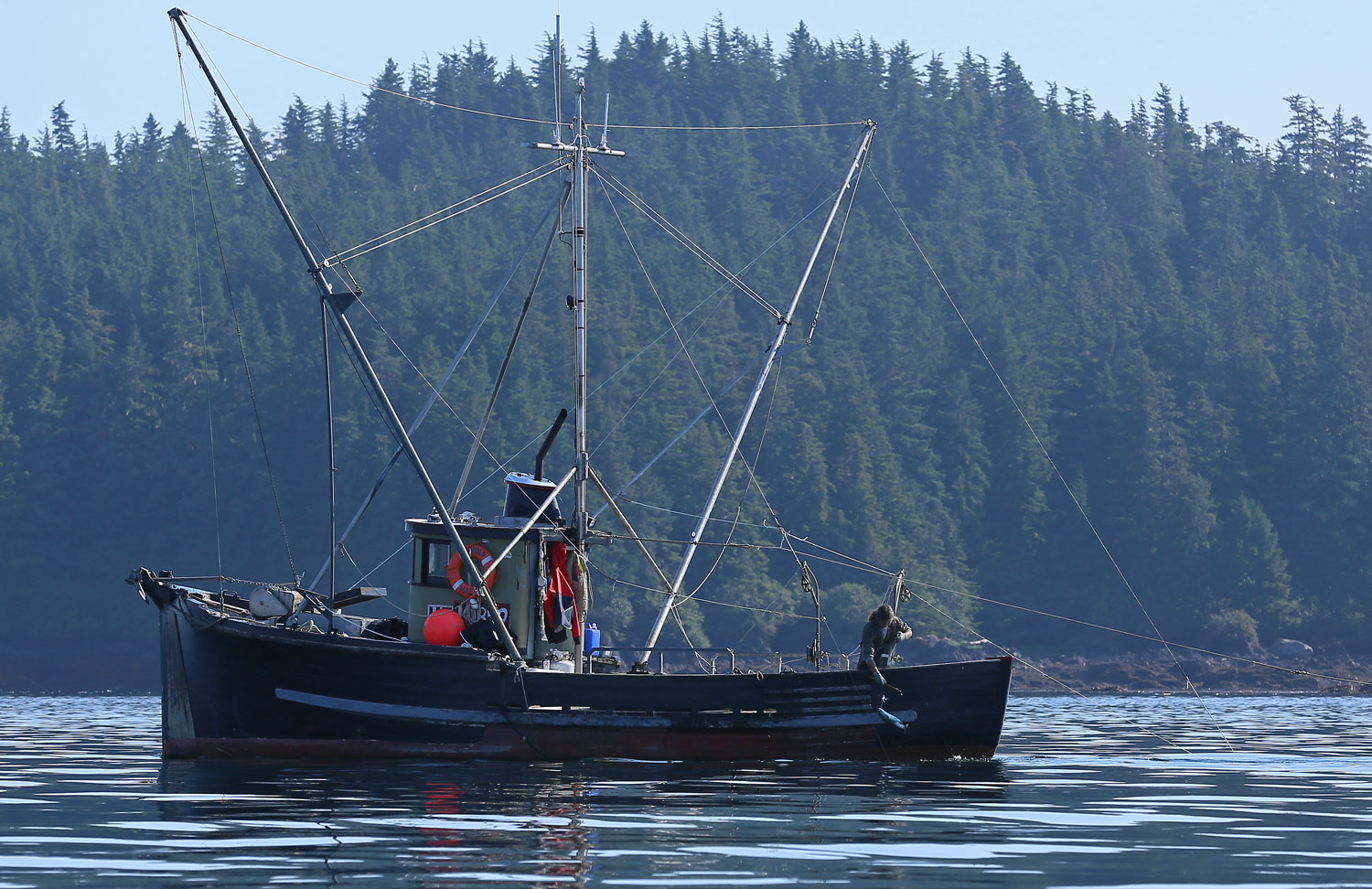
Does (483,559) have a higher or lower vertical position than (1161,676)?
higher

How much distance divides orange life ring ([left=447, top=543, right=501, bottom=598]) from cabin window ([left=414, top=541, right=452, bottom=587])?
241 mm

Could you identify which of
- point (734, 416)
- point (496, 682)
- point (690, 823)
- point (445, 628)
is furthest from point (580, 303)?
point (734, 416)

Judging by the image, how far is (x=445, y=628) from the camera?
89.2 feet

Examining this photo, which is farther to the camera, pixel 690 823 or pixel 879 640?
pixel 879 640

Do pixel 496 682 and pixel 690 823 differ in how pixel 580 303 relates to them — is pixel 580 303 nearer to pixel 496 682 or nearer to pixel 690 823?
pixel 496 682

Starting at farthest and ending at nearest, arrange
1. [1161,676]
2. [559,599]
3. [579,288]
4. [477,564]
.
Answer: [1161,676], [579,288], [559,599], [477,564]

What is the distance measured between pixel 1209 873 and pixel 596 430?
96.5 metres

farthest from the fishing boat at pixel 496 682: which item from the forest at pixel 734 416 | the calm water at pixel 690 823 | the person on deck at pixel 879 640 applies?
the forest at pixel 734 416

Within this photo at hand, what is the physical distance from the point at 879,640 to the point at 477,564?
5.64 m

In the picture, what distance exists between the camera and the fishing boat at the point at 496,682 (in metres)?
26.6

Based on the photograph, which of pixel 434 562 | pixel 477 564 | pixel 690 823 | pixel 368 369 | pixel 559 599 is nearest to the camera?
pixel 690 823

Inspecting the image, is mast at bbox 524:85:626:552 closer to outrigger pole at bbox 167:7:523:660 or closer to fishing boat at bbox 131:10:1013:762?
fishing boat at bbox 131:10:1013:762

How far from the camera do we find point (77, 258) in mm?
136125

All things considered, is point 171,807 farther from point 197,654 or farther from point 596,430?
point 596,430
